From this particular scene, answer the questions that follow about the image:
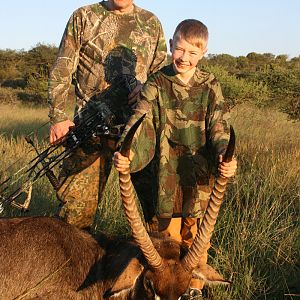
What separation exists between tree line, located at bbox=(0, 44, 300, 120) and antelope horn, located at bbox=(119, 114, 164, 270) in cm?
1302

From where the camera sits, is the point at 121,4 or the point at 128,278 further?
the point at 121,4

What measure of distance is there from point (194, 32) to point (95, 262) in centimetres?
215

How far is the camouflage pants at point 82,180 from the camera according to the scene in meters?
5.81

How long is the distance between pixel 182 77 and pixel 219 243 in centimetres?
225

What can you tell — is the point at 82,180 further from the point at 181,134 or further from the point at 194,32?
the point at 194,32

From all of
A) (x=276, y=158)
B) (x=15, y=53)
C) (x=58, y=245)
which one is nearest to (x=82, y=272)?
(x=58, y=245)

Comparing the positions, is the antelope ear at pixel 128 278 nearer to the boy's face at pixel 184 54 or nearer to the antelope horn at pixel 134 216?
the antelope horn at pixel 134 216

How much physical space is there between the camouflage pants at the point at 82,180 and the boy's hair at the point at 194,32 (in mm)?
1761

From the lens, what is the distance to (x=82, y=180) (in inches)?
231

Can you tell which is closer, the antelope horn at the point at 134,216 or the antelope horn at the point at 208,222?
the antelope horn at the point at 134,216

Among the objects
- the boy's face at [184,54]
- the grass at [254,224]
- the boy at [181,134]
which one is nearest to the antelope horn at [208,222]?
the boy at [181,134]

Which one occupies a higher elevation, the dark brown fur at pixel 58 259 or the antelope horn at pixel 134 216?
the antelope horn at pixel 134 216

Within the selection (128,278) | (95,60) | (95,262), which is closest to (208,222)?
(128,278)

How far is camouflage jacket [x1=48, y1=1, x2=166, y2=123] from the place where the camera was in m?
5.48
